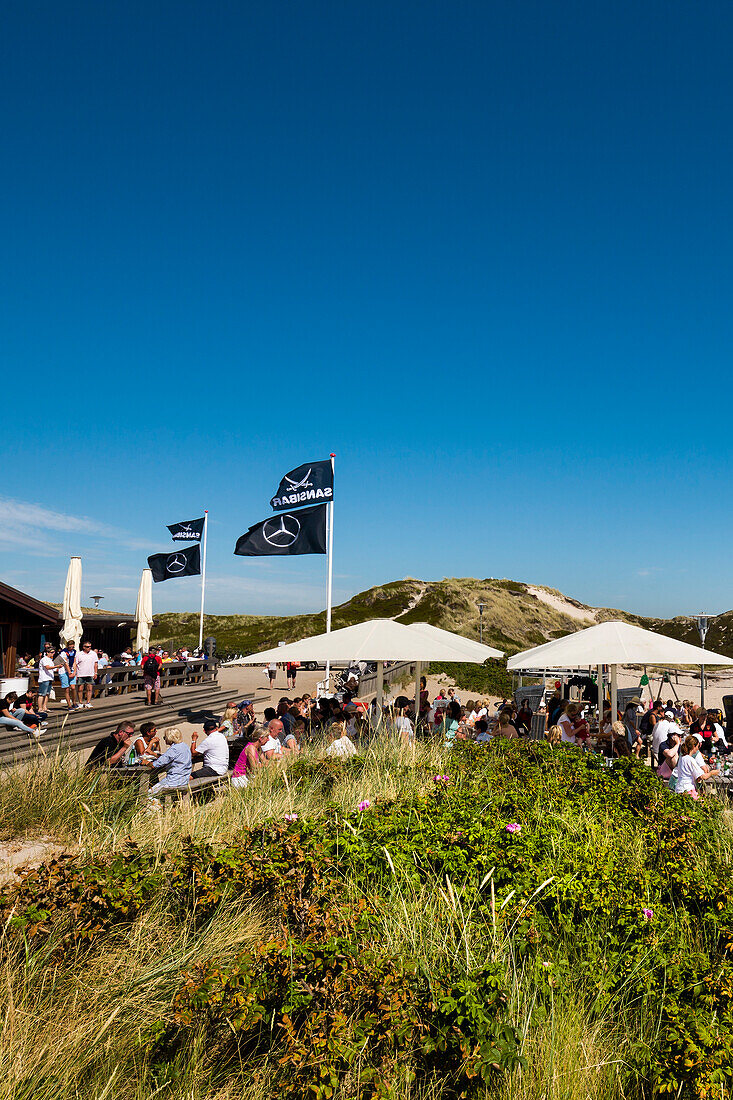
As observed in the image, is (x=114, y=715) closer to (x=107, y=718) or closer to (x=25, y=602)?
(x=107, y=718)

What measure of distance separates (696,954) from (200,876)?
287cm

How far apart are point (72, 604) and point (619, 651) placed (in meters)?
14.3

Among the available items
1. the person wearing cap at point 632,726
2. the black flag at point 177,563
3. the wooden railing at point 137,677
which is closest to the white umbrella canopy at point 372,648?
the person wearing cap at point 632,726

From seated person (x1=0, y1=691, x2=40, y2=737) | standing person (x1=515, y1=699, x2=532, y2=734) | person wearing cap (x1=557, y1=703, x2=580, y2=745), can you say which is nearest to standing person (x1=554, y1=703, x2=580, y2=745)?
person wearing cap (x1=557, y1=703, x2=580, y2=745)

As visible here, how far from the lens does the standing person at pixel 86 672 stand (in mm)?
15555

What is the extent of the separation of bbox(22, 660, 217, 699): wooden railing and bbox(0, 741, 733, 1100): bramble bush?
13.1 metres

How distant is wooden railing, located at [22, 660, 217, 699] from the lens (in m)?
17.3

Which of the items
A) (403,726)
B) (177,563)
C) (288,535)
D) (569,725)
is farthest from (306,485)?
(177,563)

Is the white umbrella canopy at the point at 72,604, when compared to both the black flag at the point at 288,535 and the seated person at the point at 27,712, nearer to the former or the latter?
the seated person at the point at 27,712

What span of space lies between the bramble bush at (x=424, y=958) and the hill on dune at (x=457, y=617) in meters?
53.3

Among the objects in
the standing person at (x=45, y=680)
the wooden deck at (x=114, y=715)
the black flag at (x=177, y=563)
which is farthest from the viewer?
the black flag at (x=177, y=563)

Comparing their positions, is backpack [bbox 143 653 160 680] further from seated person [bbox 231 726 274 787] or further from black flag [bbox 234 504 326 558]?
seated person [bbox 231 726 274 787]

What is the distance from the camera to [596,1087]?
2803 millimetres

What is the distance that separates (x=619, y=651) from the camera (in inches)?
396
